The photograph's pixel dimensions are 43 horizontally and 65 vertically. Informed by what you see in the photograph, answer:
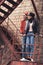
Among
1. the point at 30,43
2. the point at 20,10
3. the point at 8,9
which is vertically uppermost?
the point at 8,9

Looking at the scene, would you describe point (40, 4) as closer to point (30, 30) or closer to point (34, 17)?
point (34, 17)

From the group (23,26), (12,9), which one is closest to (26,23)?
(23,26)

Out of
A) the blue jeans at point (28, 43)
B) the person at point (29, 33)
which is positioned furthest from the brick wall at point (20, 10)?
the blue jeans at point (28, 43)

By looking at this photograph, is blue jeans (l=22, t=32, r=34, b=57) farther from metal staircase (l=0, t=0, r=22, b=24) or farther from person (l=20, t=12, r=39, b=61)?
metal staircase (l=0, t=0, r=22, b=24)

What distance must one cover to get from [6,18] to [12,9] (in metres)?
0.96

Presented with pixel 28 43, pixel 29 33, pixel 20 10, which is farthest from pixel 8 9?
pixel 28 43

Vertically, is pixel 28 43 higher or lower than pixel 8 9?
lower

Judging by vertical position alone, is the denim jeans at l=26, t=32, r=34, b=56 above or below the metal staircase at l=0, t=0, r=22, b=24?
below

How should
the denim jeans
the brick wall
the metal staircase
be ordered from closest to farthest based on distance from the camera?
the denim jeans
the metal staircase
the brick wall

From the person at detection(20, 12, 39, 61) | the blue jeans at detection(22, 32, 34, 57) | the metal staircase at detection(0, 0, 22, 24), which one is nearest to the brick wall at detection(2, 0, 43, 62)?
the metal staircase at detection(0, 0, 22, 24)

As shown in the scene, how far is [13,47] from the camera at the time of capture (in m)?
13.6

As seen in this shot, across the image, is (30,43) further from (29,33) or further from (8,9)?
(8,9)

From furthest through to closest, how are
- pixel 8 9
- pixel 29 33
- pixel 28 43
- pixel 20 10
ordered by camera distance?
pixel 20 10, pixel 8 9, pixel 29 33, pixel 28 43

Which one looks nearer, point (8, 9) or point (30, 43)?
point (30, 43)
